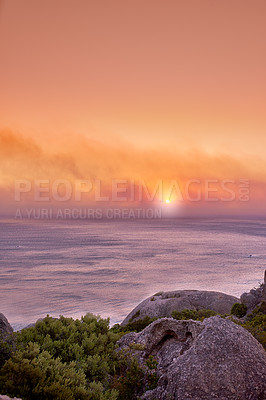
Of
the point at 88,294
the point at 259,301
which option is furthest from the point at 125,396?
the point at 88,294

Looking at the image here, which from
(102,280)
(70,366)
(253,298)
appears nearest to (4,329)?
(70,366)

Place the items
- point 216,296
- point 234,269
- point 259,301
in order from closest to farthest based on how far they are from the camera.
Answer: point 259,301 → point 216,296 → point 234,269

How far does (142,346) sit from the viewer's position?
9188mm

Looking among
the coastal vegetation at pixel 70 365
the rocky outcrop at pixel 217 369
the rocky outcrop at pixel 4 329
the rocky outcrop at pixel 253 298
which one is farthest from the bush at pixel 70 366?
the rocky outcrop at pixel 253 298

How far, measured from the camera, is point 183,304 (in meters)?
28.9

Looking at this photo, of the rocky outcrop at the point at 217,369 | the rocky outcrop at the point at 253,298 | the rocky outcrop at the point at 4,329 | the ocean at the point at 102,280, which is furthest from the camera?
the ocean at the point at 102,280

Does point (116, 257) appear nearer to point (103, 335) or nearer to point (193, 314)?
point (193, 314)

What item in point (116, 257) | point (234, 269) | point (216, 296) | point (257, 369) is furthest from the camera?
point (116, 257)

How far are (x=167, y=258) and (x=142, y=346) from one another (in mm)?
79653

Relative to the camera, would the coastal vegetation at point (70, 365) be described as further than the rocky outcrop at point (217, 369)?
No

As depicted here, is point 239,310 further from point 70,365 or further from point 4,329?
point 4,329

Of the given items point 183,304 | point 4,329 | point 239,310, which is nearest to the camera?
point 4,329

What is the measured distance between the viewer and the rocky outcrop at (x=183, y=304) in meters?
28.3

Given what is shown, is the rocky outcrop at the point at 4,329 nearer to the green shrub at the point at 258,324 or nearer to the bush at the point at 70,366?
the bush at the point at 70,366
